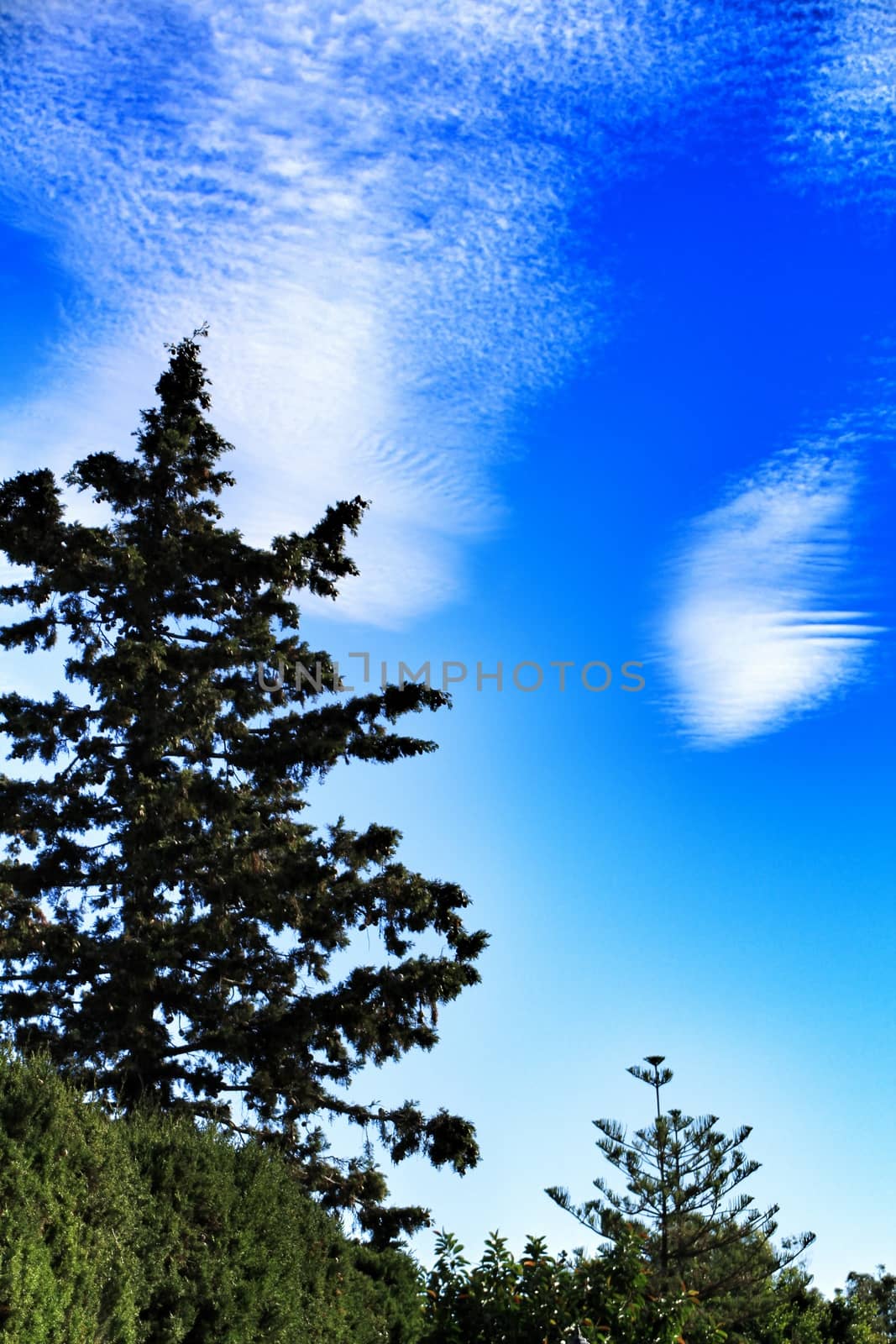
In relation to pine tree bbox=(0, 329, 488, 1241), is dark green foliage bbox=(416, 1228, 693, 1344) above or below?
below

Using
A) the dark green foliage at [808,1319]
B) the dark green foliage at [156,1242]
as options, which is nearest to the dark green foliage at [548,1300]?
the dark green foliage at [156,1242]

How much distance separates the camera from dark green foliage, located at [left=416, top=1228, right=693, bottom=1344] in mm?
9523

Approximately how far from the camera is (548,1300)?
9641mm

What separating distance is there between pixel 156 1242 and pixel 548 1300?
3.70 meters

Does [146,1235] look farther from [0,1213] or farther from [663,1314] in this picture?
[663,1314]

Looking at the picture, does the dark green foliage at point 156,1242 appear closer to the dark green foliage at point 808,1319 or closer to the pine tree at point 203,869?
the pine tree at point 203,869

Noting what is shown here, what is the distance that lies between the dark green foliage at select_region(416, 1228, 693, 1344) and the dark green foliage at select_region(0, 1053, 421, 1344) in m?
0.40

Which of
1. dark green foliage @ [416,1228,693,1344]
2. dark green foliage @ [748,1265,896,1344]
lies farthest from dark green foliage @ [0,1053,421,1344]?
dark green foliage @ [748,1265,896,1344]

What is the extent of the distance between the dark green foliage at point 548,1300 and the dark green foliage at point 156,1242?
0.40 m

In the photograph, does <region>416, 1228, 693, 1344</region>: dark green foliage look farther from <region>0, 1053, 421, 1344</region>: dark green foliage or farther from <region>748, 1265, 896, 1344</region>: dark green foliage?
<region>748, 1265, 896, 1344</region>: dark green foliage

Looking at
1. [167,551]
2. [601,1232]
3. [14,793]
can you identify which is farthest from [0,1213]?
[601,1232]

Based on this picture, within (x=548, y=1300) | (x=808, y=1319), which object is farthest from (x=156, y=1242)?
(x=808, y=1319)

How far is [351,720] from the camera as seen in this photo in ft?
49.7

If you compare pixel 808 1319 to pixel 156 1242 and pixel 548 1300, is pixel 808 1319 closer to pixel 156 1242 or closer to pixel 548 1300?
pixel 548 1300
